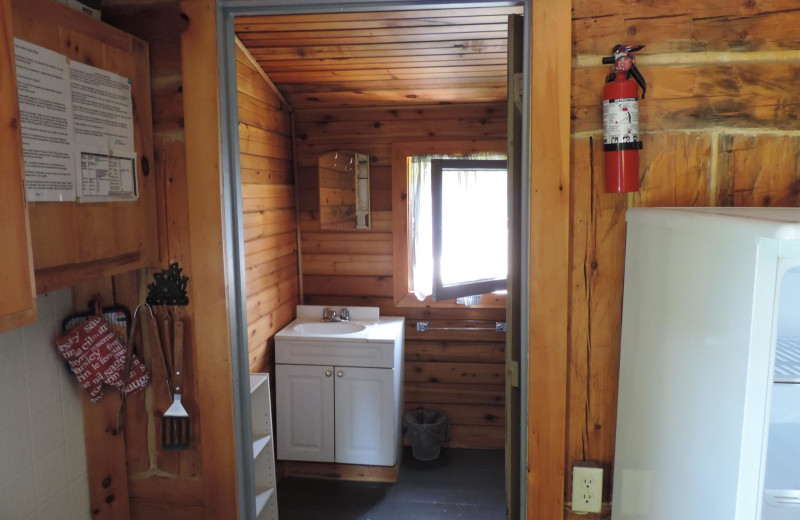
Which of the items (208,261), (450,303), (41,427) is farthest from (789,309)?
(450,303)

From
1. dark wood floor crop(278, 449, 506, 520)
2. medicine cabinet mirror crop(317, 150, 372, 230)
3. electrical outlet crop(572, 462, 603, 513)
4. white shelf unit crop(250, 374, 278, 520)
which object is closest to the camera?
electrical outlet crop(572, 462, 603, 513)

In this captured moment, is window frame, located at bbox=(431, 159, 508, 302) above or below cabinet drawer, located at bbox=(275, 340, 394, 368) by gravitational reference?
above

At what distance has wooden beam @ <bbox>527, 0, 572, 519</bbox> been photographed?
4.49 feet

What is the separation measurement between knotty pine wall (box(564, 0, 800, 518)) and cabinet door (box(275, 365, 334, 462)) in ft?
7.39

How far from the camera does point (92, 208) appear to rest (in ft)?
4.24

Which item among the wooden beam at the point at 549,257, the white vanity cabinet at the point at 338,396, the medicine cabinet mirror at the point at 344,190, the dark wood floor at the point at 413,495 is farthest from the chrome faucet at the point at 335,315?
the wooden beam at the point at 549,257

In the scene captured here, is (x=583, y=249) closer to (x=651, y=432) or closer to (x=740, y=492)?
(x=651, y=432)

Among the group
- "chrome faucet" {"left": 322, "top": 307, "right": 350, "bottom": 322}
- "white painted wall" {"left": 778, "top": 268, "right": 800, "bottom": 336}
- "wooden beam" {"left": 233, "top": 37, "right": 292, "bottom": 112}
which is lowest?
"chrome faucet" {"left": 322, "top": 307, "right": 350, "bottom": 322}

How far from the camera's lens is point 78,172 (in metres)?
1.25

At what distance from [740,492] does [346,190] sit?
300 centimetres

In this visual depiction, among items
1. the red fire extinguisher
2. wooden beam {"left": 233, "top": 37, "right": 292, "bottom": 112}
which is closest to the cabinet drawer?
wooden beam {"left": 233, "top": 37, "right": 292, "bottom": 112}

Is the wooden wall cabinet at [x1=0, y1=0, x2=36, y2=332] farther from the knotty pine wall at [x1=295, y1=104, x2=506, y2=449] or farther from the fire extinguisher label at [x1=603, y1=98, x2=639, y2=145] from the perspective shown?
the knotty pine wall at [x1=295, y1=104, x2=506, y2=449]

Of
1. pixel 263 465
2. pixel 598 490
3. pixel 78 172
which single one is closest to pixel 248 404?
pixel 78 172

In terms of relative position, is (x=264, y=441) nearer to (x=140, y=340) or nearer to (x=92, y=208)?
(x=140, y=340)
